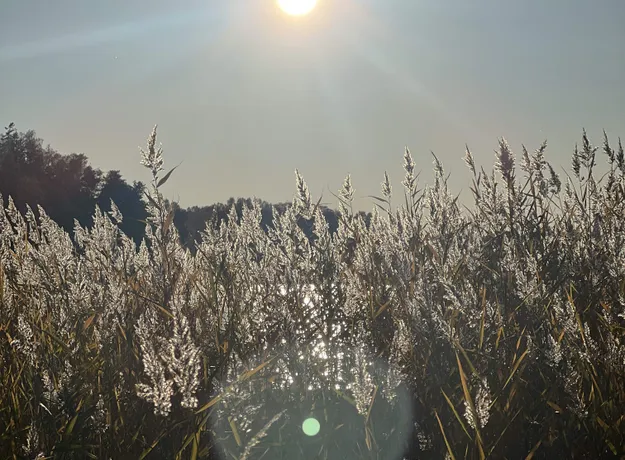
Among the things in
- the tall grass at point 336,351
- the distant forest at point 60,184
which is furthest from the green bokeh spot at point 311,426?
the distant forest at point 60,184

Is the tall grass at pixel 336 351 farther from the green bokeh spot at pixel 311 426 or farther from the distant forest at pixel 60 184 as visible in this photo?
the distant forest at pixel 60 184

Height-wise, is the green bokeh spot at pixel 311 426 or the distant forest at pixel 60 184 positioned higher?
the distant forest at pixel 60 184

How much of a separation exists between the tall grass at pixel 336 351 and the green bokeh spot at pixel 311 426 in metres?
0.02

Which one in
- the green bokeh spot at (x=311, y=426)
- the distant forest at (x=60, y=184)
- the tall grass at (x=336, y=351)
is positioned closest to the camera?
the tall grass at (x=336, y=351)

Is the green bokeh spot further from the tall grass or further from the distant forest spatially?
the distant forest

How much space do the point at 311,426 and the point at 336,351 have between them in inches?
14.0

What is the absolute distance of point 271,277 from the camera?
8.03 ft

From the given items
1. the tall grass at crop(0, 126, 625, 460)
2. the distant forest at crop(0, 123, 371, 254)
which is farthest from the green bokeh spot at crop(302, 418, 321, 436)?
the distant forest at crop(0, 123, 371, 254)

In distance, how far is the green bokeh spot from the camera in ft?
6.67

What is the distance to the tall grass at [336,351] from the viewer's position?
175 cm

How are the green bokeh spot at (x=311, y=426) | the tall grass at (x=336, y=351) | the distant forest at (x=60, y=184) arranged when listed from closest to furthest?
the tall grass at (x=336, y=351) < the green bokeh spot at (x=311, y=426) < the distant forest at (x=60, y=184)

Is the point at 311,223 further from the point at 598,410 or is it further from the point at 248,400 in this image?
the point at 598,410

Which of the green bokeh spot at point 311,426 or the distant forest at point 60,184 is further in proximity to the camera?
the distant forest at point 60,184

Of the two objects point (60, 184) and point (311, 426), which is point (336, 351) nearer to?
point (311, 426)
